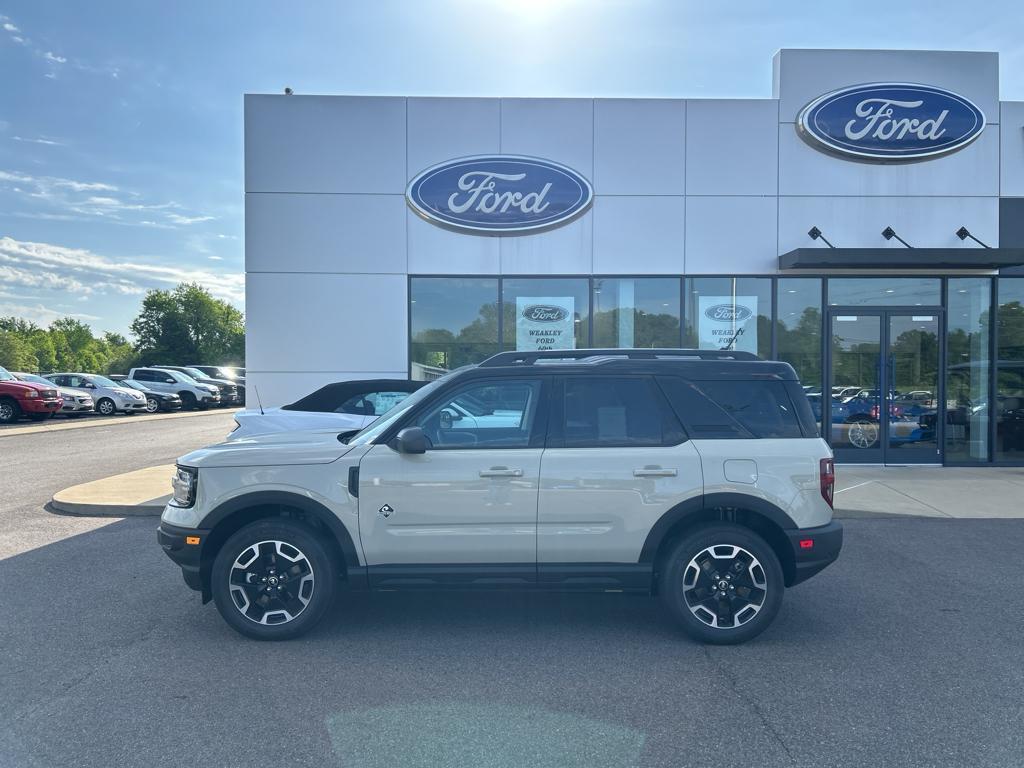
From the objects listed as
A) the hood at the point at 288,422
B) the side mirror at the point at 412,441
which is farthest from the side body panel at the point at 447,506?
the hood at the point at 288,422

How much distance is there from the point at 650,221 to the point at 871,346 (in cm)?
443

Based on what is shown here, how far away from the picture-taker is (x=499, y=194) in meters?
12.1

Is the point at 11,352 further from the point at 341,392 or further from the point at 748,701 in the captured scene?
the point at 748,701

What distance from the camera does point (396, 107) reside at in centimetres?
1205

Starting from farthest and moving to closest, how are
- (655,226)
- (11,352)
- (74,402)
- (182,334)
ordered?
(11,352)
(182,334)
(74,402)
(655,226)

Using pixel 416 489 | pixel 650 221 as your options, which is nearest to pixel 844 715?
pixel 416 489

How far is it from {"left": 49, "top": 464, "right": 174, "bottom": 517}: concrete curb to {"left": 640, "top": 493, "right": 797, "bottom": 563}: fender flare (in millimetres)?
6415

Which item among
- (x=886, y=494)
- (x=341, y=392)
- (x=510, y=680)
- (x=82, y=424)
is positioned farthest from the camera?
(x=82, y=424)

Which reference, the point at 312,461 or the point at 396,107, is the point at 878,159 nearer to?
the point at 396,107

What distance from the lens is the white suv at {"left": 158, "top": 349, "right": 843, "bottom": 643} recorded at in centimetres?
464

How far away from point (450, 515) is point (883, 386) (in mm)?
10538

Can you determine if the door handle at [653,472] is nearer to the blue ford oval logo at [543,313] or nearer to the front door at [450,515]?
the front door at [450,515]

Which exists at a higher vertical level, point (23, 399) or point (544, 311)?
point (544, 311)

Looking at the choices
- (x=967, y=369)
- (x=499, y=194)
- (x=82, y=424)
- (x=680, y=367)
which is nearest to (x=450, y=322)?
(x=499, y=194)
